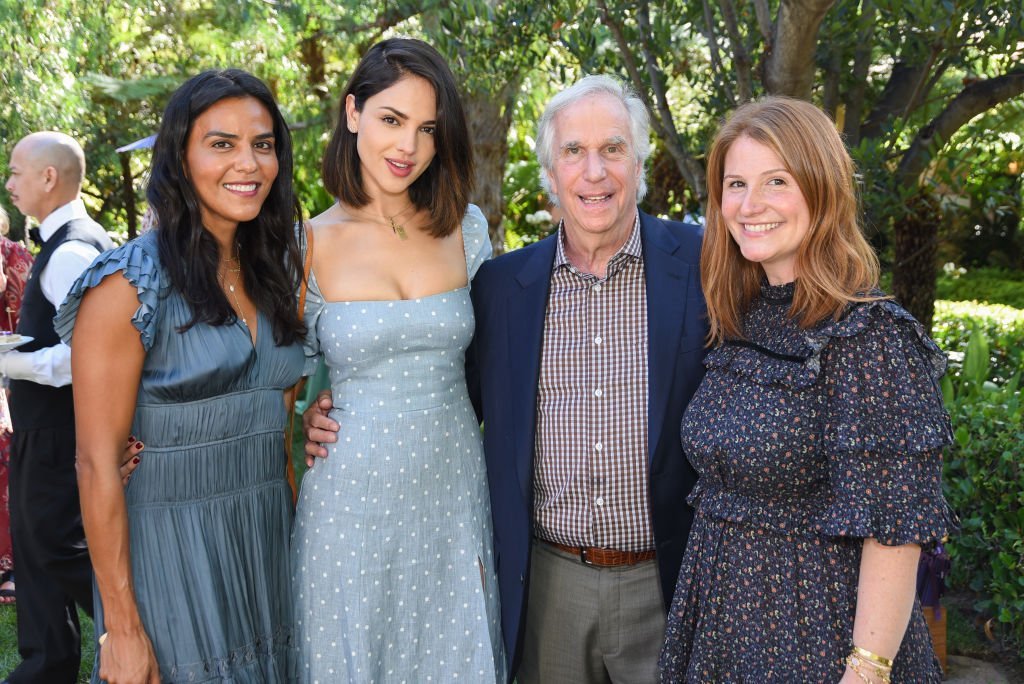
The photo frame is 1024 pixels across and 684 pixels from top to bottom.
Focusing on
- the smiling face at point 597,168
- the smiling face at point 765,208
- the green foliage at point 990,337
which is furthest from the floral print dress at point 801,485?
the green foliage at point 990,337

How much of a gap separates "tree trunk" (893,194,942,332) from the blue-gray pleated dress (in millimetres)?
5313

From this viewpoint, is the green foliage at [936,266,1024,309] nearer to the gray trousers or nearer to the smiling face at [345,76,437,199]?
the gray trousers

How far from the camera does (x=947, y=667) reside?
4.14 meters

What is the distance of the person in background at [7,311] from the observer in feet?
16.1

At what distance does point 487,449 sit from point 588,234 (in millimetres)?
713

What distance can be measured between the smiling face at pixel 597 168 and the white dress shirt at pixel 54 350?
205cm

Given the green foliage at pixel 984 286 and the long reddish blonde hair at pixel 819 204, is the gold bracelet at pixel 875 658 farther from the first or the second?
the green foliage at pixel 984 286

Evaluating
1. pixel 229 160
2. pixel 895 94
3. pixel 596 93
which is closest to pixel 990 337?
pixel 895 94

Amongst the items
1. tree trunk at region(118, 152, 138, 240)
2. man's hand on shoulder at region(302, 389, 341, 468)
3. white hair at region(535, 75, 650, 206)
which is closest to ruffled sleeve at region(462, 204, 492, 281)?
white hair at region(535, 75, 650, 206)

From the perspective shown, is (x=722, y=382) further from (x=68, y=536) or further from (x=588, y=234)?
(x=68, y=536)

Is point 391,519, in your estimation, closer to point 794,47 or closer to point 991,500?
point 794,47

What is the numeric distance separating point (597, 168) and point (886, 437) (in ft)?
3.94

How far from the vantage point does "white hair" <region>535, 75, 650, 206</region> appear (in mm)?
2893

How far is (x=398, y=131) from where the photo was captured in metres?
2.79
